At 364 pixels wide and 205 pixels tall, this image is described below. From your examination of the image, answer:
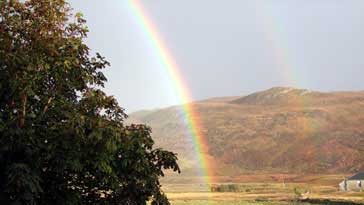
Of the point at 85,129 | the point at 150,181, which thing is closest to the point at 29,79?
the point at 85,129

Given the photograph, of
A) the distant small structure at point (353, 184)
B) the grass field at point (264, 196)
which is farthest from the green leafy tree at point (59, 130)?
the distant small structure at point (353, 184)

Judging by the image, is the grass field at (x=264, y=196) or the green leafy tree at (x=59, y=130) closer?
the green leafy tree at (x=59, y=130)

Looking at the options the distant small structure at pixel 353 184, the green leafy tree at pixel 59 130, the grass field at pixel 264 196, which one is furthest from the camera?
the distant small structure at pixel 353 184

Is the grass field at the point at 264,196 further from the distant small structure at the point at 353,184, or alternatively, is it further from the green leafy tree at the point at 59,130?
the green leafy tree at the point at 59,130

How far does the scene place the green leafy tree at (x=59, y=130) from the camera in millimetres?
13234

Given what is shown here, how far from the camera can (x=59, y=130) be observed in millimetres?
13508

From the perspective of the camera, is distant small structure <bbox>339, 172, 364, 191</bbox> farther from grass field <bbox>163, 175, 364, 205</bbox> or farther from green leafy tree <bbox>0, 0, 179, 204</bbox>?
green leafy tree <bbox>0, 0, 179, 204</bbox>

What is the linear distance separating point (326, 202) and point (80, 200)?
6522 cm

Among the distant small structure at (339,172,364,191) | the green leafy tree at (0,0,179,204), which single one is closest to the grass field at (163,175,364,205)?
the distant small structure at (339,172,364,191)

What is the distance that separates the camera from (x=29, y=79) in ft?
45.2

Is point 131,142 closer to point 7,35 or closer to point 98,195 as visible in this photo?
point 98,195

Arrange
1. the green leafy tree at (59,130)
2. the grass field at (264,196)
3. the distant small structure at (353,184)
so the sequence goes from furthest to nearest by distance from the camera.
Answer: the distant small structure at (353,184) < the grass field at (264,196) < the green leafy tree at (59,130)

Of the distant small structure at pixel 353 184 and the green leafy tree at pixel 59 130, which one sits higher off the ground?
the green leafy tree at pixel 59 130

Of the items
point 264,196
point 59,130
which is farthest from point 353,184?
point 59,130
